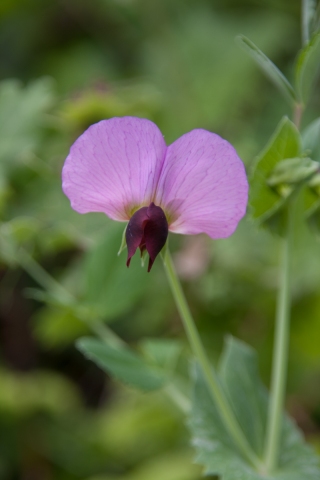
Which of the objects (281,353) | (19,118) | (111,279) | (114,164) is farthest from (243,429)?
(19,118)

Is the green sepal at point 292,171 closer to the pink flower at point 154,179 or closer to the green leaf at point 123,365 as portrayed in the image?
the pink flower at point 154,179

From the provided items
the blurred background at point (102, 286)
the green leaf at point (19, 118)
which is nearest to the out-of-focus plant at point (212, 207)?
the blurred background at point (102, 286)

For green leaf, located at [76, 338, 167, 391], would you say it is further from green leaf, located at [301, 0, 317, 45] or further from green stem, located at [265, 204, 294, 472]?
green leaf, located at [301, 0, 317, 45]

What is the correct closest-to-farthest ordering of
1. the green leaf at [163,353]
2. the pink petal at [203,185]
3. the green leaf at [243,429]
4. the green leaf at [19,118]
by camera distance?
the pink petal at [203,185]
the green leaf at [243,429]
the green leaf at [163,353]
the green leaf at [19,118]

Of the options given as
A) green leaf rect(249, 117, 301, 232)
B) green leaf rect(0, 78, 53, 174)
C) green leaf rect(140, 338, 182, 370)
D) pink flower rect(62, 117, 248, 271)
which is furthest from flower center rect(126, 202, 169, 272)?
green leaf rect(0, 78, 53, 174)

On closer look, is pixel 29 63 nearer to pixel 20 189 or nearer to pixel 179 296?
pixel 20 189

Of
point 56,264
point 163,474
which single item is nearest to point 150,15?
point 56,264

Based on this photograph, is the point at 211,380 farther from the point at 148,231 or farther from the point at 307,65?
the point at 307,65
